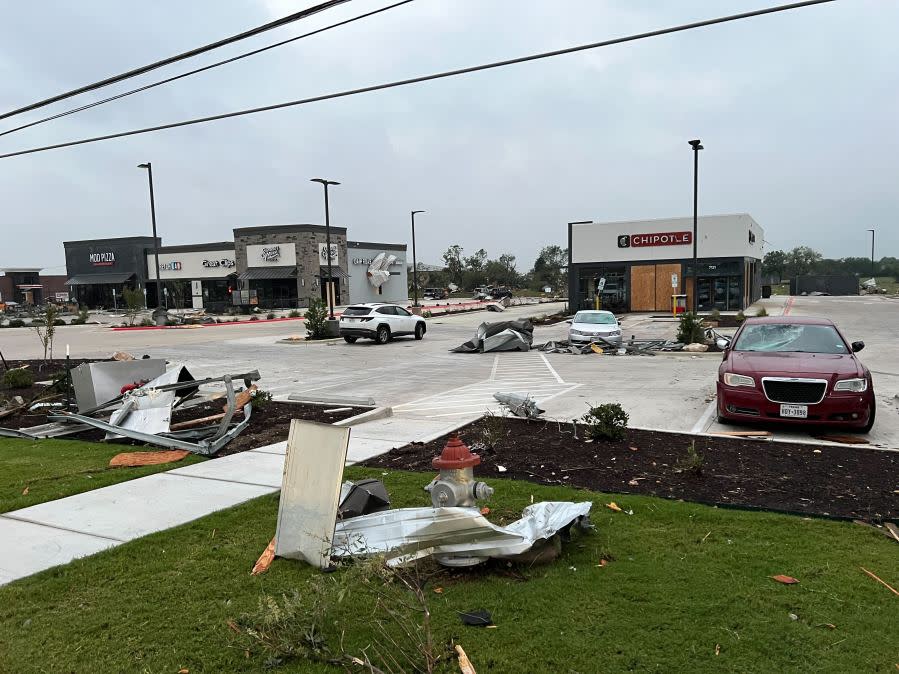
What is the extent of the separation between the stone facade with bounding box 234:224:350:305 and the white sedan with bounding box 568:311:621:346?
4209 cm

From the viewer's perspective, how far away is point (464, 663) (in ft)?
10.6

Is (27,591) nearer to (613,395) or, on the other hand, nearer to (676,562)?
(676,562)

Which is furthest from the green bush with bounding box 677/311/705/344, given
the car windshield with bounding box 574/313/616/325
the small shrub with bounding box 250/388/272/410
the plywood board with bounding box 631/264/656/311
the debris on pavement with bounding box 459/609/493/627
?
the plywood board with bounding box 631/264/656/311

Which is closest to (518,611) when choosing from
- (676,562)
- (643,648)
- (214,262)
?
(643,648)

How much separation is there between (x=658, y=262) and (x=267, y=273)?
37.4 meters

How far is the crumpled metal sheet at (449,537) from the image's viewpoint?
13.9ft

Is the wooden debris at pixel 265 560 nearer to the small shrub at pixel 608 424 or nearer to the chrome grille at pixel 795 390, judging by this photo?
the small shrub at pixel 608 424

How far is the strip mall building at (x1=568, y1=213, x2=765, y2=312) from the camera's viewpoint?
40.6 m

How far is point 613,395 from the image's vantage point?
12.6 meters

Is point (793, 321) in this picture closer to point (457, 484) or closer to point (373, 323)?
point (457, 484)

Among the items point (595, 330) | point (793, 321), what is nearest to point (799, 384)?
point (793, 321)

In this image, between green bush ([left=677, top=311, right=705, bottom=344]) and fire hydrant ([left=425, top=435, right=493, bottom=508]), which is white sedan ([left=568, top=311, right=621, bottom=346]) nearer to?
green bush ([left=677, top=311, right=705, bottom=344])

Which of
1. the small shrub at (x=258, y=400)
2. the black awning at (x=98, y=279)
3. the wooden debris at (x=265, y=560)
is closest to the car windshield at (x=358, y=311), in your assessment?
the small shrub at (x=258, y=400)

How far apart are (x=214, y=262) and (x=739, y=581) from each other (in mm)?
68088
